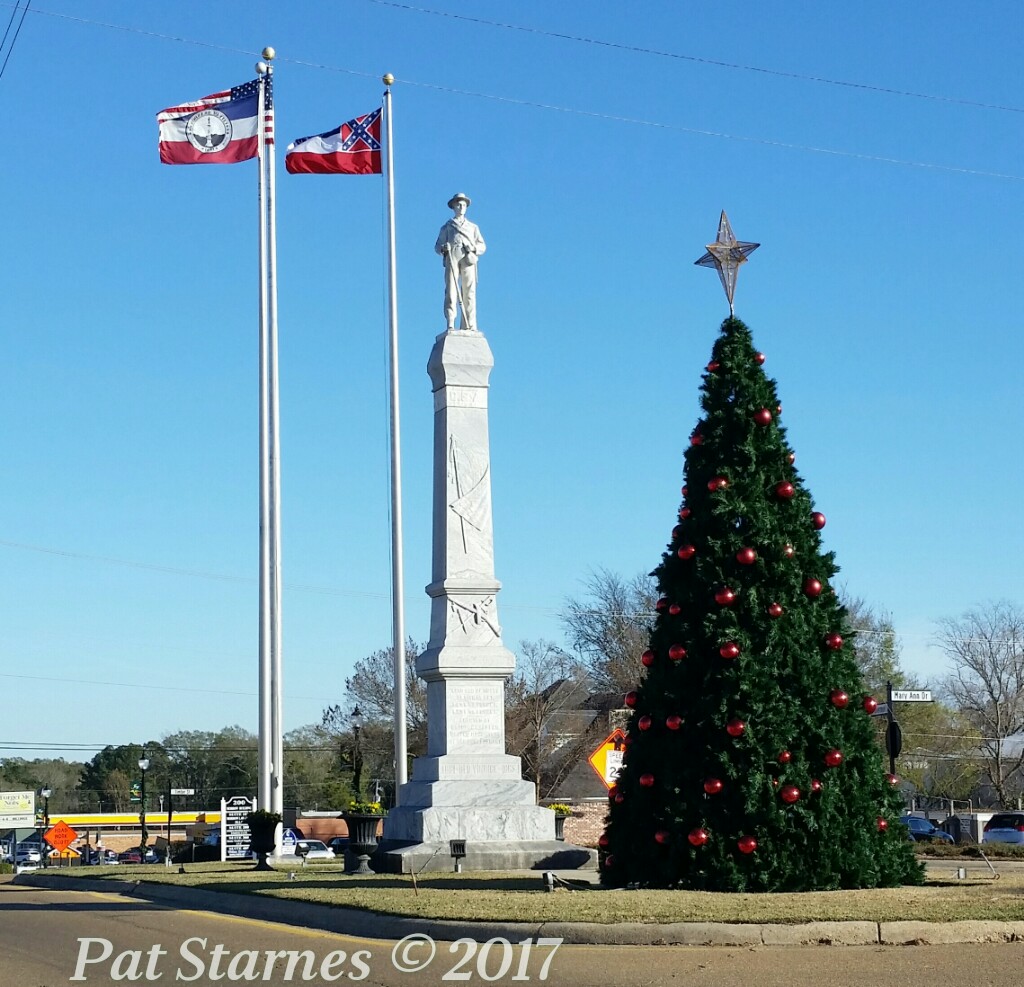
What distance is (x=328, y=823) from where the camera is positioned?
74000 millimetres

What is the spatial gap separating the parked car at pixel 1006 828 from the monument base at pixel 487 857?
2189 centimetres

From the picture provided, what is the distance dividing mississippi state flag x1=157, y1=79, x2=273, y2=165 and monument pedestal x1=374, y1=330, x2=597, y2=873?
7.88 metres

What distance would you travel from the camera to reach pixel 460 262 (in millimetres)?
24156

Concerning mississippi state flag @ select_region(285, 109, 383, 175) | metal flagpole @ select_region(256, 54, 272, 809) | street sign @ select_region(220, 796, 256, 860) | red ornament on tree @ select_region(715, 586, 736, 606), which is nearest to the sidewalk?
red ornament on tree @ select_region(715, 586, 736, 606)

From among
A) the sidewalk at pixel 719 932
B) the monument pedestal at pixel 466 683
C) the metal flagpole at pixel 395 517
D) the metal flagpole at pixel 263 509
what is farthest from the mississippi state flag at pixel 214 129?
the sidewalk at pixel 719 932

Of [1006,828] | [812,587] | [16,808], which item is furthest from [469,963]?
[16,808]

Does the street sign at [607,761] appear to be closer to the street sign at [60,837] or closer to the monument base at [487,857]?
the monument base at [487,857]

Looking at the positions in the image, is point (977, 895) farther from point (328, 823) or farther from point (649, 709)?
point (328, 823)

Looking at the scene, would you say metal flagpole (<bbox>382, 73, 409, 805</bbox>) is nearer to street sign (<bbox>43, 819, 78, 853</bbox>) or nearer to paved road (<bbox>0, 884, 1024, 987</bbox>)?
street sign (<bbox>43, 819, 78, 853</bbox>)

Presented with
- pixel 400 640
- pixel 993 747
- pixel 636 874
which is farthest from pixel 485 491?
pixel 993 747

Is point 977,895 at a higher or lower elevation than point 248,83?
lower

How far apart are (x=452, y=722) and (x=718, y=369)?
8.51m

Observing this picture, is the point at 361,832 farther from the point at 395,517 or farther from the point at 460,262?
the point at 460,262

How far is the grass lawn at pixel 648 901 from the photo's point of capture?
38.9ft
